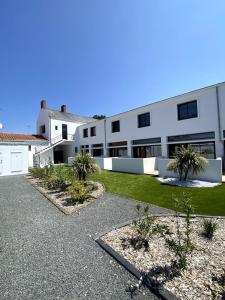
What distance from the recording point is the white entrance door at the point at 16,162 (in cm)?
1839

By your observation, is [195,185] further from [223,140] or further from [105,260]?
[105,260]

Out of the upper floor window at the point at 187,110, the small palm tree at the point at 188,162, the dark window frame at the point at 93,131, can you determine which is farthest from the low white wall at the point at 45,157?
the small palm tree at the point at 188,162

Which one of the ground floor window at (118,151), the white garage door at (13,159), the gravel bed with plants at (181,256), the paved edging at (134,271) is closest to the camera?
the paved edging at (134,271)

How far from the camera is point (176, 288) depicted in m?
2.93

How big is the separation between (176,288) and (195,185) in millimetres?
7974

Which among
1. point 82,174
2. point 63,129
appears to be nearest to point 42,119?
point 63,129

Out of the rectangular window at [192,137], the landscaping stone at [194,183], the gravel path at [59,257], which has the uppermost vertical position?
the rectangular window at [192,137]

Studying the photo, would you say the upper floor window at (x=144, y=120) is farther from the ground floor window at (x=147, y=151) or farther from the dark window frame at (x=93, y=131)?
the dark window frame at (x=93, y=131)

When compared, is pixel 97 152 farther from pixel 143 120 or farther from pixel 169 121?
pixel 169 121

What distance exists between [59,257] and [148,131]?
17.2 meters

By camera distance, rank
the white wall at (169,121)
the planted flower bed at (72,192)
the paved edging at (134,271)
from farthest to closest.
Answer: the white wall at (169,121)
the planted flower bed at (72,192)
the paved edging at (134,271)

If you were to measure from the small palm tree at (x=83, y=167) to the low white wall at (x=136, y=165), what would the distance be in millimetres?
4756

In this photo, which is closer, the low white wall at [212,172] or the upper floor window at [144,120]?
the low white wall at [212,172]

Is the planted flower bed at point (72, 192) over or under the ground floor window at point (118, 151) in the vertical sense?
under
